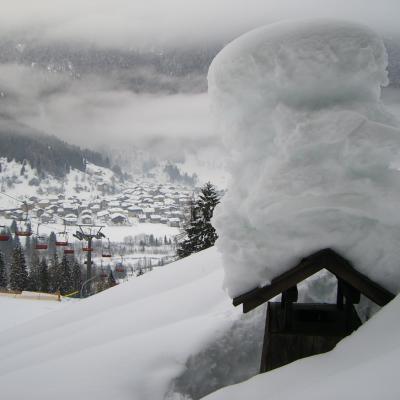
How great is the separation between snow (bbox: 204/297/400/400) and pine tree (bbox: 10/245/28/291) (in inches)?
2162

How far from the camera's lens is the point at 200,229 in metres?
24.8

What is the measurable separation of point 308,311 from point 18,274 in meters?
55.0

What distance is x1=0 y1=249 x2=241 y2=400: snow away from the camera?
5.00 metres

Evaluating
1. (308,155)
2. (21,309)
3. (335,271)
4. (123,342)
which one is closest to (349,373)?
(335,271)

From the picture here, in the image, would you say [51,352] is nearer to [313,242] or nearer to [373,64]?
[313,242]

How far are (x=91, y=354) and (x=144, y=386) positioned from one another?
1.31 metres

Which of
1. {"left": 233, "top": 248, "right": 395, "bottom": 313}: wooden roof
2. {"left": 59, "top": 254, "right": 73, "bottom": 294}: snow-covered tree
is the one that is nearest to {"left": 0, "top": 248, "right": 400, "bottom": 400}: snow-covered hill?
{"left": 233, "top": 248, "right": 395, "bottom": 313}: wooden roof

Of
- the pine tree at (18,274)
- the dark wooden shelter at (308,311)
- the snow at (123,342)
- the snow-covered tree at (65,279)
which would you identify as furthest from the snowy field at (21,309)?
the snow-covered tree at (65,279)

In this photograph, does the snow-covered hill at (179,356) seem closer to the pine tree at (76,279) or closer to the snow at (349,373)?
the snow at (349,373)

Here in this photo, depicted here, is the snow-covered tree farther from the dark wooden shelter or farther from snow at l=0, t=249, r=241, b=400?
the dark wooden shelter

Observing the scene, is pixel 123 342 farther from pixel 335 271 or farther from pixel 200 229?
pixel 200 229

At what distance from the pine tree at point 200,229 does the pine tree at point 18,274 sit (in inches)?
1413

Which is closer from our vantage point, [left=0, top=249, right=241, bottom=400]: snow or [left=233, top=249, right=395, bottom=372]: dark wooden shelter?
[left=233, top=249, right=395, bottom=372]: dark wooden shelter

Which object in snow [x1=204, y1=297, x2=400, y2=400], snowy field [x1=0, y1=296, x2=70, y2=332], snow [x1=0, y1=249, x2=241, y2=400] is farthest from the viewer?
snowy field [x1=0, y1=296, x2=70, y2=332]
